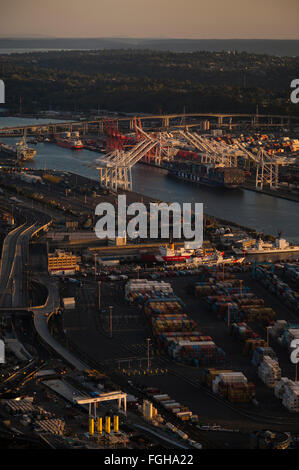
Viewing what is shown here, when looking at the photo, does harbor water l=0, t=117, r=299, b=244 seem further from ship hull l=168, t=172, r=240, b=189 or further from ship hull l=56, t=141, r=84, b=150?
ship hull l=56, t=141, r=84, b=150

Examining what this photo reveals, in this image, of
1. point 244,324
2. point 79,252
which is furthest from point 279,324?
point 79,252

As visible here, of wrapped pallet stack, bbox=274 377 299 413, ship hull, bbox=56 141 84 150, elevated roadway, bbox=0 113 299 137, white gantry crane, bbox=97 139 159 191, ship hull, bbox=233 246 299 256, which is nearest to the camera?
wrapped pallet stack, bbox=274 377 299 413

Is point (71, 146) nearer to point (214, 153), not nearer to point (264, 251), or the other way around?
point (214, 153)

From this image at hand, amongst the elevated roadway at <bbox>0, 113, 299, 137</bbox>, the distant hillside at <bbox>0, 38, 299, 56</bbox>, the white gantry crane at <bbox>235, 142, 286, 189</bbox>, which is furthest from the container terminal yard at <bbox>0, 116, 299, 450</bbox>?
the distant hillside at <bbox>0, 38, 299, 56</bbox>

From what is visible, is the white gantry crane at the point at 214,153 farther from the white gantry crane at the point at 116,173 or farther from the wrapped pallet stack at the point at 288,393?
the wrapped pallet stack at the point at 288,393

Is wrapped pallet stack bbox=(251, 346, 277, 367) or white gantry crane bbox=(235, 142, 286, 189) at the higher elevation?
white gantry crane bbox=(235, 142, 286, 189)

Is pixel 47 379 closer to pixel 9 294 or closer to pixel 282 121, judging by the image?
pixel 9 294
